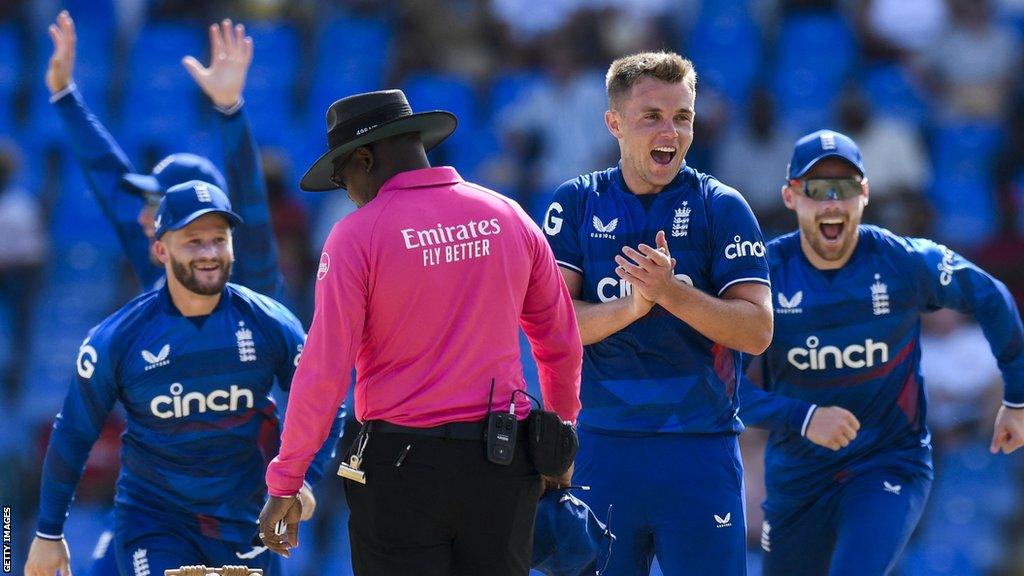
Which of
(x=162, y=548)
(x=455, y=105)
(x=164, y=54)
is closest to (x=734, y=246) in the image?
(x=162, y=548)

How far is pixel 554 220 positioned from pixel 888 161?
5.99 meters

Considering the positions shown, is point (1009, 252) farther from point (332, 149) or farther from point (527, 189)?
point (332, 149)

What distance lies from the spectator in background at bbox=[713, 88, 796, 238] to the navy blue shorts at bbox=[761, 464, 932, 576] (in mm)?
4759

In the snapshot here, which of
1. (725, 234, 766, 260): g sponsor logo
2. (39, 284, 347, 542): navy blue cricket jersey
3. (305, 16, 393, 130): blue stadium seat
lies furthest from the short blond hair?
(305, 16, 393, 130): blue stadium seat

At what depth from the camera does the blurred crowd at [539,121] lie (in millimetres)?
10430

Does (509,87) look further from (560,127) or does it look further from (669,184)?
(669,184)

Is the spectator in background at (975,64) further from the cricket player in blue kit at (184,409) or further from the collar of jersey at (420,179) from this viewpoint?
the collar of jersey at (420,179)

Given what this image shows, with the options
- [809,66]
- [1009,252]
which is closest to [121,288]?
[809,66]

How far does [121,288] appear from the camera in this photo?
12.2 meters

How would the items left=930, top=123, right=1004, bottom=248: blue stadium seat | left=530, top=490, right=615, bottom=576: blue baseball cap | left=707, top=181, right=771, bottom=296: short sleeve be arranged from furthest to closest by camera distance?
left=930, top=123, right=1004, bottom=248: blue stadium seat
left=707, top=181, right=771, bottom=296: short sleeve
left=530, top=490, right=615, bottom=576: blue baseball cap

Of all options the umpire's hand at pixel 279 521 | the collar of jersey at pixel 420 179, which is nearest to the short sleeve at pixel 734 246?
the collar of jersey at pixel 420 179

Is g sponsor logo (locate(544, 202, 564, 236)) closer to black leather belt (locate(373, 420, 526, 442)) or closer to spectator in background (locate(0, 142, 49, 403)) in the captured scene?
black leather belt (locate(373, 420, 526, 442))

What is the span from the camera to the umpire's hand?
4797mm

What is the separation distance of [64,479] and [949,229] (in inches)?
280
